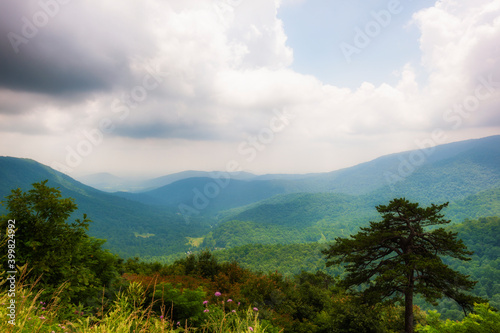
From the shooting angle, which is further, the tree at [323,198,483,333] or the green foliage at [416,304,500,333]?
the tree at [323,198,483,333]

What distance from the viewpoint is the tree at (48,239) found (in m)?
5.40

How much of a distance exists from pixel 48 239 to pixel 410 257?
1525 centimetres

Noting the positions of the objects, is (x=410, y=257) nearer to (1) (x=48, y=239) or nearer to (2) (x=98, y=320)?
(2) (x=98, y=320)

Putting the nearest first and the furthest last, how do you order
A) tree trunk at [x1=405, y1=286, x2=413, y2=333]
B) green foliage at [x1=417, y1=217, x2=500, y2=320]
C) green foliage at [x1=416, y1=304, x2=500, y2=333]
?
green foliage at [x1=416, y1=304, x2=500, y2=333] < tree trunk at [x1=405, y1=286, x2=413, y2=333] < green foliage at [x1=417, y1=217, x2=500, y2=320]

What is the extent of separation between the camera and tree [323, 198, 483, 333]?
11172mm

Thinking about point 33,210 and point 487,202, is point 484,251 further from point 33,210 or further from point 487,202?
point 33,210

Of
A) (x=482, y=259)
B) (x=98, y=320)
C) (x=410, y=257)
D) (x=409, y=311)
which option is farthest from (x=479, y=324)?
(x=482, y=259)

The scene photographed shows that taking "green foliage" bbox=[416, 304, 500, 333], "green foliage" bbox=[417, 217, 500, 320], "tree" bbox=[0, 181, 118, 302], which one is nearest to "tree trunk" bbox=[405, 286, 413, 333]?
"green foliage" bbox=[416, 304, 500, 333]

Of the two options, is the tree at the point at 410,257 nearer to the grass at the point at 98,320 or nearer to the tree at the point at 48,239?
the grass at the point at 98,320

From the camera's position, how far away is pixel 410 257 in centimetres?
1173

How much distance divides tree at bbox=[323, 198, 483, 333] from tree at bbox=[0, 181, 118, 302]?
12835 mm

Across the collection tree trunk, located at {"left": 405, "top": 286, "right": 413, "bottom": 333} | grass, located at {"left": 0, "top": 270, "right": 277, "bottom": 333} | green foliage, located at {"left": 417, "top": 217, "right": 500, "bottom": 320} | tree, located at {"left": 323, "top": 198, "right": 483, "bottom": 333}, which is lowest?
green foliage, located at {"left": 417, "top": 217, "right": 500, "bottom": 320}

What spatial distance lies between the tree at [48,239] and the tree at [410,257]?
1284cm

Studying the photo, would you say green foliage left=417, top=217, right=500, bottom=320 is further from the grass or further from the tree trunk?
the grass
